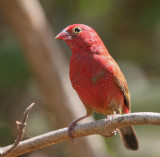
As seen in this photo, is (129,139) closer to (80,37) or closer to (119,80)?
(119,80)

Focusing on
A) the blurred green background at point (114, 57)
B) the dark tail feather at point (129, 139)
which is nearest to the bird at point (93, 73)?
the dark tail feather at point (129, 139)

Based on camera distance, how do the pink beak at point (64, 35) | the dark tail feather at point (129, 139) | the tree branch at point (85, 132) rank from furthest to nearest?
1. the dark tail feather at point (129, 139)
2. the pink beak at point (64, 35)
3. the tree branch at point (85, 132)

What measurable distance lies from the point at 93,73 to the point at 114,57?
322 cm

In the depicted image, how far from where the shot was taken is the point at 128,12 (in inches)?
289

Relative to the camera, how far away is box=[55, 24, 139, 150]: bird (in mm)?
3906

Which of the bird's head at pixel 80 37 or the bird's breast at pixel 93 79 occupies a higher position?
the bird's head at pixel 80 37

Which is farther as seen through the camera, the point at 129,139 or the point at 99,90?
the point at 129,139

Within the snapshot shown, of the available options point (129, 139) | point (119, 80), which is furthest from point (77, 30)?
point (129, 139)

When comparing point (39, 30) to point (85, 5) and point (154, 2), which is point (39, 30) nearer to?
→ point (85, 5)

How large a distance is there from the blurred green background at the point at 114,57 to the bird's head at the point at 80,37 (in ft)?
7.44

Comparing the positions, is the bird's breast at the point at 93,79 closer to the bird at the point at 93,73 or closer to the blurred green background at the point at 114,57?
the bird at the point at 93,73

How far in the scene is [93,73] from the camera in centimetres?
388

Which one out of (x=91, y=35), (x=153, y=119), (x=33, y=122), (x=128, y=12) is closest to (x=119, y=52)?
(x=128, y=12)

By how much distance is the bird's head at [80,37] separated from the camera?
4113 millimetres
